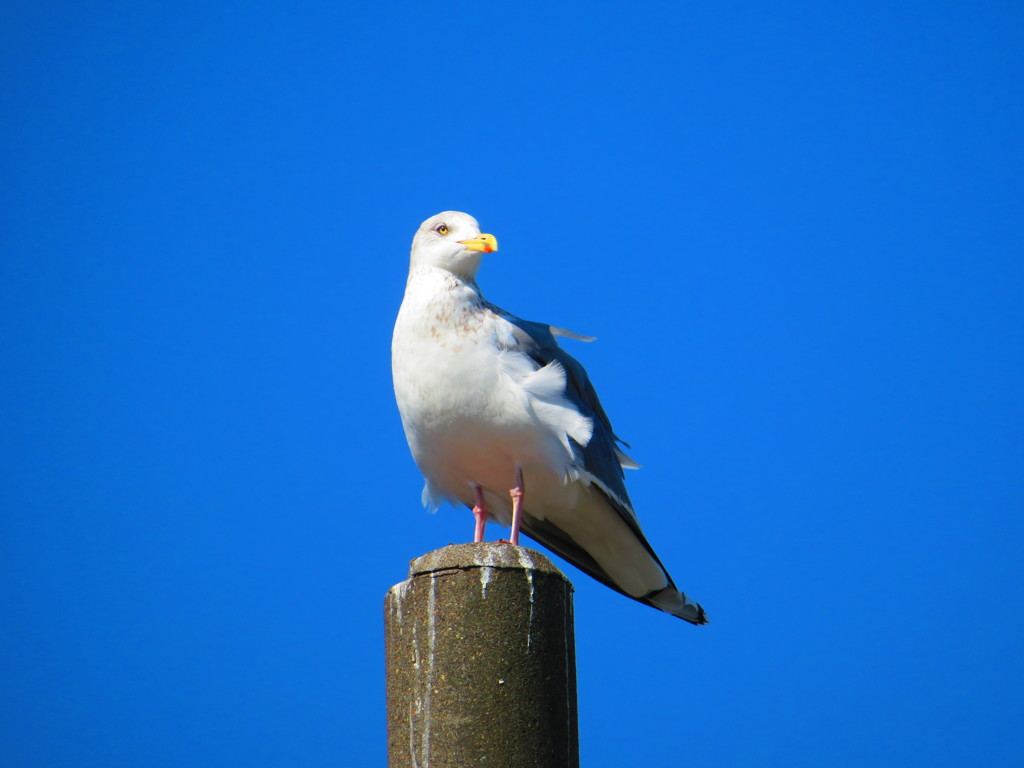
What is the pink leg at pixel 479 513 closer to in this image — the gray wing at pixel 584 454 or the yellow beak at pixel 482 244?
the gray wing at pixel 584 454

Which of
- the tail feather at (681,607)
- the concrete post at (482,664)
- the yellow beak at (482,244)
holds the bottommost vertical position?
the concrete post at (482,664)

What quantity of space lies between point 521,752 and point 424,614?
2.57 feet

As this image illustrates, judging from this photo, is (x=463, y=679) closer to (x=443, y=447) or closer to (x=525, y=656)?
(x=525, y=656)

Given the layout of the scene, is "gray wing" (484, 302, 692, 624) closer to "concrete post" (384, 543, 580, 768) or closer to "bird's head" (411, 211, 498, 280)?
"bird's head" (411, 211, 498, 280)

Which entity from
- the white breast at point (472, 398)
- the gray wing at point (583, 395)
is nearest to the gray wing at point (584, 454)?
the gray wing at point (583, 395)

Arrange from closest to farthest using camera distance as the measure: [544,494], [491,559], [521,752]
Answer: [521,752] → [491,559] → [544,494]

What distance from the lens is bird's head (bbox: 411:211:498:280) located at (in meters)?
8.28

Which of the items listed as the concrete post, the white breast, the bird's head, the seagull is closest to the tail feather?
the seagull

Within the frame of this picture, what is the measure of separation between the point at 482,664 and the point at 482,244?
3.81m

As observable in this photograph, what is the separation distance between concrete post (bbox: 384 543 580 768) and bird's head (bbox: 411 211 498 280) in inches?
124

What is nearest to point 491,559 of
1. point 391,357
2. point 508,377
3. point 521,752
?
point 521,752

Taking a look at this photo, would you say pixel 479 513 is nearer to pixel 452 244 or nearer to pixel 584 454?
pixel 584 454

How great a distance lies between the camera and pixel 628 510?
27.9 ft

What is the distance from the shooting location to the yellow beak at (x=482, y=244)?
27.2 ft
